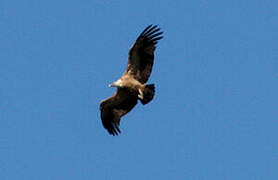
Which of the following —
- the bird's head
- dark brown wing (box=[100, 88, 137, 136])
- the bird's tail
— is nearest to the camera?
the bird's tail

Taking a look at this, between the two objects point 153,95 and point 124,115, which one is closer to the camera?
point 153,95

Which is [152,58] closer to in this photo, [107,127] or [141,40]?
[141,40]

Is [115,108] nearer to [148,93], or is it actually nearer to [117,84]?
[117,84]

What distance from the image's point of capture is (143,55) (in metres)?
24.1

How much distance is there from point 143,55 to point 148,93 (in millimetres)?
1200

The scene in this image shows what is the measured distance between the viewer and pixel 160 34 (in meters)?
24.2

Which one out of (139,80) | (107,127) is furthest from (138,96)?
(107,127)

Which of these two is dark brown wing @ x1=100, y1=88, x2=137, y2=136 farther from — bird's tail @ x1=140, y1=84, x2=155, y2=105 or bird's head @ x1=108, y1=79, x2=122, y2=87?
bird's tail @ x1=140, y1=84, x2=155, y2=105

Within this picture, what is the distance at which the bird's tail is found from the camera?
926 inches

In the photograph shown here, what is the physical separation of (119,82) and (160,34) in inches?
71.3

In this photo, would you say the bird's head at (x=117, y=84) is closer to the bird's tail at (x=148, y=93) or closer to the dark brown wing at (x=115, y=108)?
the dark brown wing at (x=115, y=108)

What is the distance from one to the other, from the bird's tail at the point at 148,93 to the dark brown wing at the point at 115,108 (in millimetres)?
1008

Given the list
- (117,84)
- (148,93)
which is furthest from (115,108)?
(148,93)

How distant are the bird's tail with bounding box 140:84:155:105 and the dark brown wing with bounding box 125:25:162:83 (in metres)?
0.57
